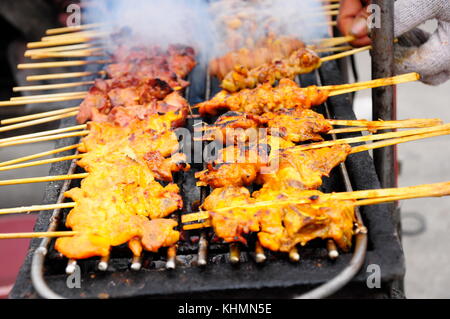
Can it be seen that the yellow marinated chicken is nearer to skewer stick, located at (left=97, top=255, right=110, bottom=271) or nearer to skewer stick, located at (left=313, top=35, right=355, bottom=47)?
skewer stick, located at (left=97, top=255, right=110, bottom=271)

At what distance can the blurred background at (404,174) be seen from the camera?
18.0ft

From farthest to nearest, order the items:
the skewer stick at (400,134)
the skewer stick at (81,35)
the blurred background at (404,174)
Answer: the blurred background at (404,174), the skewer stick at (81,35), the skewer stick at (400,134)

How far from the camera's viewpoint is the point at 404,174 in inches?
275

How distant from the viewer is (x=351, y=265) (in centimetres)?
229

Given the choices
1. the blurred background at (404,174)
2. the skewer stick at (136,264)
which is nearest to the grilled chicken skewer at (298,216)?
the skewer stick at (136,264)

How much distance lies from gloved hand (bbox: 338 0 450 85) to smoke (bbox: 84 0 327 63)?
1.63 feet

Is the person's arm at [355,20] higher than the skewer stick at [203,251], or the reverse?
the person's arm at [355,20]

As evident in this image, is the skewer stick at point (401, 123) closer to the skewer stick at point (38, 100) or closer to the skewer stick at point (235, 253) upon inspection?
the skewer stick at point (235, 253)

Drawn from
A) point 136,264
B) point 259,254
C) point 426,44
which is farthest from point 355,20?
point 136,264

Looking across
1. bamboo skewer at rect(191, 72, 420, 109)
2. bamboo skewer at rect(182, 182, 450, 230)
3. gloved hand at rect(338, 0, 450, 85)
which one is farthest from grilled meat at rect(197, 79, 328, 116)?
bamboo skewer at rect(182, 182, 450, 230)

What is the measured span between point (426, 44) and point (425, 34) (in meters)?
0.42

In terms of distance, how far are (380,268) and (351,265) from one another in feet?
0.90

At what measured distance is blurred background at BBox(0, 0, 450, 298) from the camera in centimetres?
550
